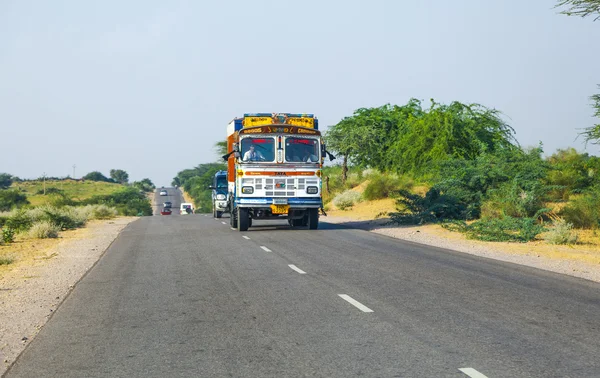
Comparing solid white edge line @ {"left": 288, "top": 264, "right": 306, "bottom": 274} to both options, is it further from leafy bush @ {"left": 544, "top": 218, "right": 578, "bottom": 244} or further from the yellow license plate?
the yellow license plate

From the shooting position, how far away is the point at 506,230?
23.6 metres

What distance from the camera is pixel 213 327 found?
8.49 meters

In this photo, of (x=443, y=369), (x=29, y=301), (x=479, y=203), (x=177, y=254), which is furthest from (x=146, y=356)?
(x=479, y=203)

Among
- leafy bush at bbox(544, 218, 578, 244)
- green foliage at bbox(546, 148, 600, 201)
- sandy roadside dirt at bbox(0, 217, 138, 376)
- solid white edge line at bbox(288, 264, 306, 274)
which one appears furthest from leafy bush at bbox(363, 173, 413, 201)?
solid white edge line at bbox(288, 264, 306, 274)

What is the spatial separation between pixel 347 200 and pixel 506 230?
22.5m

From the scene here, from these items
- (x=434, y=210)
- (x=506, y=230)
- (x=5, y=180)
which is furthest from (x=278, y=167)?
(x=5, y=180)

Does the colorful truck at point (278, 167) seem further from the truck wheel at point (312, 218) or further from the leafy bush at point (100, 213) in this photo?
the leafy bush at point (100, 213)

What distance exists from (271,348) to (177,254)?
36.5 ft

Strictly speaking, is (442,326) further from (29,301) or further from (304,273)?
(29,301)

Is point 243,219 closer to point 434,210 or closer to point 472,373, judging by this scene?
point 434,210

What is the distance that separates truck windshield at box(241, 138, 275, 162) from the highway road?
30.0 ft

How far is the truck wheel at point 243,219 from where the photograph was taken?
25.7 meters

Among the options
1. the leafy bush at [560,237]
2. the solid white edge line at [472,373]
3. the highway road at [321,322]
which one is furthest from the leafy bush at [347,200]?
the solid white edge line at [472,373]

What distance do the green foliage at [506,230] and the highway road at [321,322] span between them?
20.5 ft
